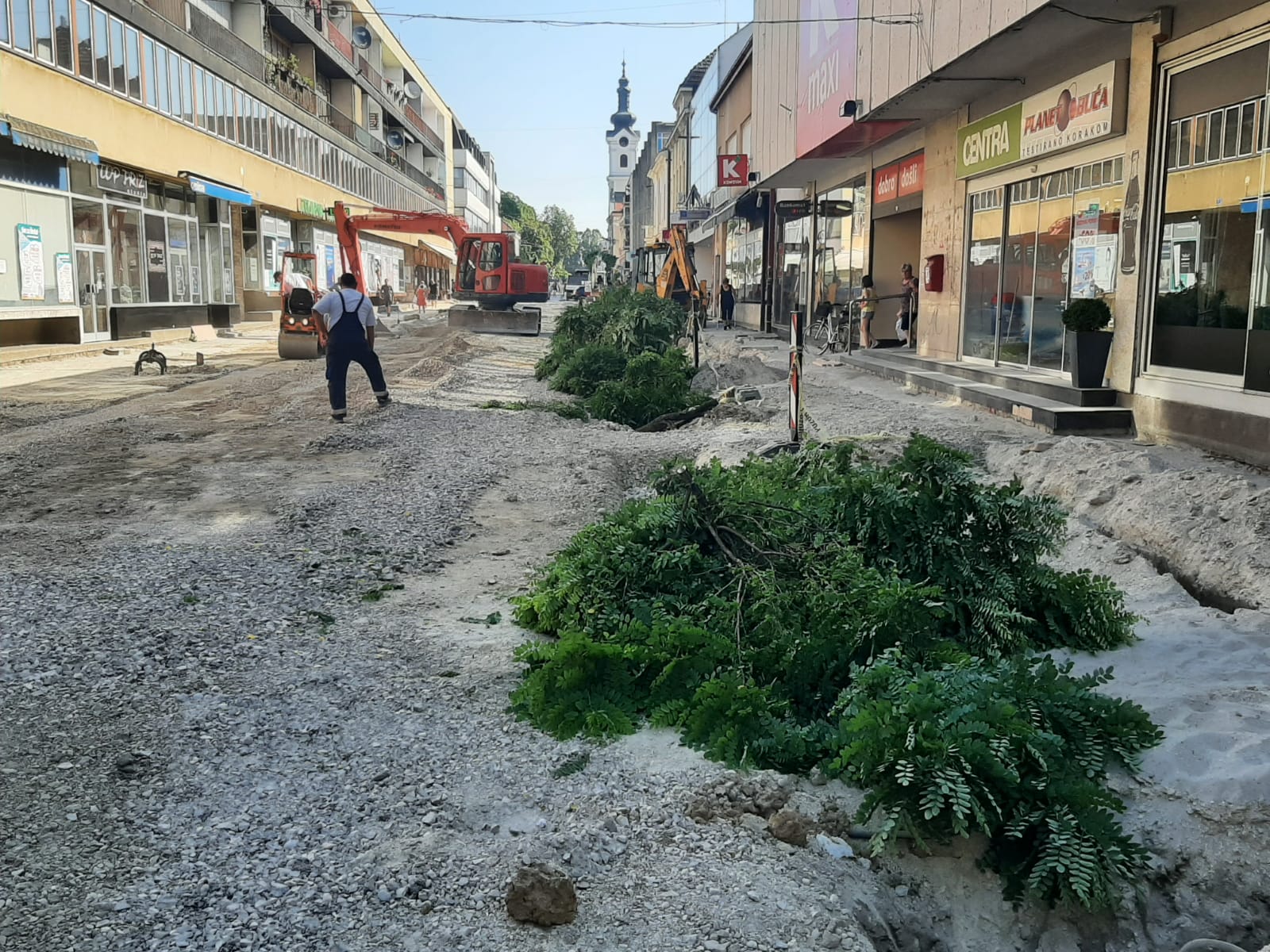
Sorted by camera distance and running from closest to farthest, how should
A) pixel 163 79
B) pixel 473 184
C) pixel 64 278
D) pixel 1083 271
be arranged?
pixel 1083 271, pixel 64 278, pixel 163 79, pixel 473 184

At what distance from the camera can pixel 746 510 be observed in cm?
604

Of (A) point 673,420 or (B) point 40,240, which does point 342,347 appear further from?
(B) point 40,240

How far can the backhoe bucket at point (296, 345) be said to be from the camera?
78.3 ft

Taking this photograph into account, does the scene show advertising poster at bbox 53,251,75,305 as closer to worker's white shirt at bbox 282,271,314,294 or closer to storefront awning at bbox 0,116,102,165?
storefront awning at bbox 0,116,102,165

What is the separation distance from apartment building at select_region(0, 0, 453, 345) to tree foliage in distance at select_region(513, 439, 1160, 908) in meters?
19.8

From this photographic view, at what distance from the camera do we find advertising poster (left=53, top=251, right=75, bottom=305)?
23.6m

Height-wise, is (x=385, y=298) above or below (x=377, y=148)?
below

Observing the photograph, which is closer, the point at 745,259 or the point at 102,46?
the point at 102,46

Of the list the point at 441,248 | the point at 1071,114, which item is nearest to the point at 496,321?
the point at 1071,114

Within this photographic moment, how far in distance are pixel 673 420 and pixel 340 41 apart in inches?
1702

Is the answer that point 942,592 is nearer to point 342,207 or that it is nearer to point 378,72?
point 342,207

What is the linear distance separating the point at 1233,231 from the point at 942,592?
6449 mm

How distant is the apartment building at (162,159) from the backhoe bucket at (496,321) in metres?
5.51

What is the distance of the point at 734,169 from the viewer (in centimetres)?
3494
